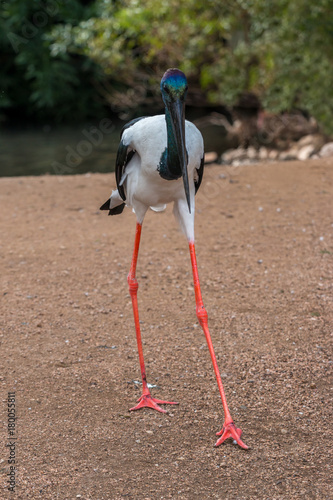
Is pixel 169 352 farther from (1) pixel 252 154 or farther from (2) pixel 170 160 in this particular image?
(1) pixel 252 154

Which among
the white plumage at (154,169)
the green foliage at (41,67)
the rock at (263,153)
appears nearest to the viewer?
the white plumage at (154,169)

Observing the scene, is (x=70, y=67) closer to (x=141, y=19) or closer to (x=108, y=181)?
(x=141, y=19)

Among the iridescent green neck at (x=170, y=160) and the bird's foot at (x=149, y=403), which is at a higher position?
the iridescent green neck at (x=170, y=160)

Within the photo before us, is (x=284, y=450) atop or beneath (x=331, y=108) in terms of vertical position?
atop

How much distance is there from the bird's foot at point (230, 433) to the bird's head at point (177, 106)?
4.28ft

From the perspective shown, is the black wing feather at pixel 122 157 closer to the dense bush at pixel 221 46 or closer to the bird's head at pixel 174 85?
the bird's head at pixel 174 85

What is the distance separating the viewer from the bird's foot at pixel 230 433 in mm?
3019

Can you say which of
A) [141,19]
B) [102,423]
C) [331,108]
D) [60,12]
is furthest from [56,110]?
[102,423]

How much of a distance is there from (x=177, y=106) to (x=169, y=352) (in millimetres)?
1702

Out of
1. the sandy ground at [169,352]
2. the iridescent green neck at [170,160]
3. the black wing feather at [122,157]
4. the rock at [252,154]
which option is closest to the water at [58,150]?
the rock at [252,154]

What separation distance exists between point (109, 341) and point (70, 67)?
17726mm

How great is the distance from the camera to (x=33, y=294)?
489cm

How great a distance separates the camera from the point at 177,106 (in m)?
3.06

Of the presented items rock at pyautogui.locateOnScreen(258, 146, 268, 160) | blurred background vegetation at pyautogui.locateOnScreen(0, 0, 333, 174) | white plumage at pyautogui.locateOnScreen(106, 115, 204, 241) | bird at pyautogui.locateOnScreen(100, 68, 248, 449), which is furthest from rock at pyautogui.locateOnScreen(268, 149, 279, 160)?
Result: white plumage at pyautogui.locateOnScreen(106, 115, 204, 241)
